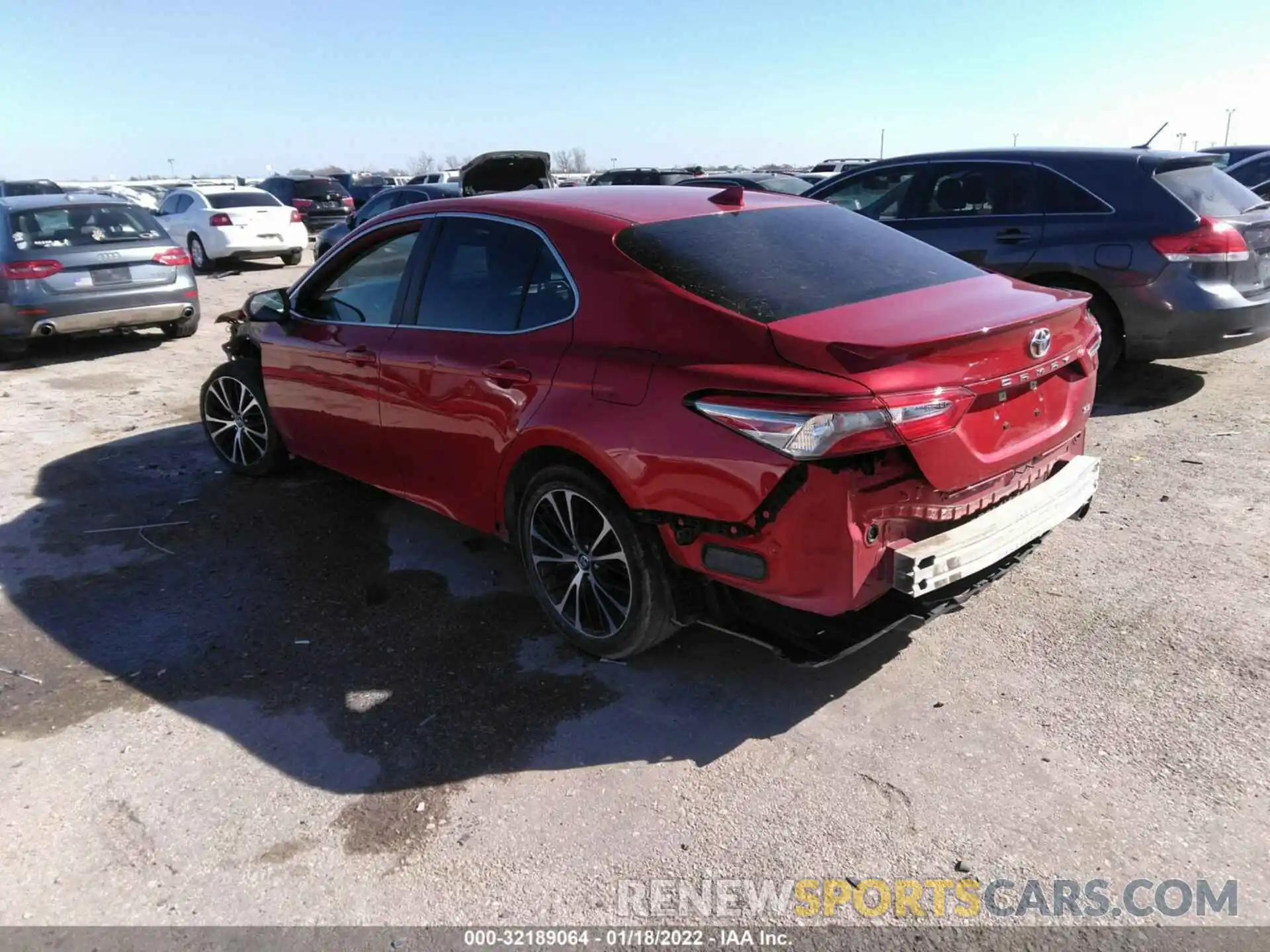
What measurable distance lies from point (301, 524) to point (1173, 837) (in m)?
4.32

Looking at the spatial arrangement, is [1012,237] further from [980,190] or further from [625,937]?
[625,937]

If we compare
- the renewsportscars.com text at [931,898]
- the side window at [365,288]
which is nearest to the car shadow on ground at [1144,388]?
the renewsportscars.com text at [931,898]

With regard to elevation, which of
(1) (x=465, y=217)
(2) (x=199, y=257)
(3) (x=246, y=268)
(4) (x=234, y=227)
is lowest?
(3) (x=246, y=268)

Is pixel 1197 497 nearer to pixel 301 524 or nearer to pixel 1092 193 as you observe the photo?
pixel 1092 193

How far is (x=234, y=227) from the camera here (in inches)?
677

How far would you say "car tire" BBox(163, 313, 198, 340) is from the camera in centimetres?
1076

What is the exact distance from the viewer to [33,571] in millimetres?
4691

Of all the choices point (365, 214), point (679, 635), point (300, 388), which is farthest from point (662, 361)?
point (365, 214)

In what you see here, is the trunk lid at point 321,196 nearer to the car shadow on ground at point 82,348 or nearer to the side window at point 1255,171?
the car shadow on ground at point 82,348

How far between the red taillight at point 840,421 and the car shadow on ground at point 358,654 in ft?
3.60

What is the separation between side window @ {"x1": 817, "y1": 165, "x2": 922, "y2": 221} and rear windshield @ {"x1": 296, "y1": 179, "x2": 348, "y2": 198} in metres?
19.7

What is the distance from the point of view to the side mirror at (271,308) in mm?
5164

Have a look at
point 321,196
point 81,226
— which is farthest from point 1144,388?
point 321,196

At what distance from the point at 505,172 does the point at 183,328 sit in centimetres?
424
